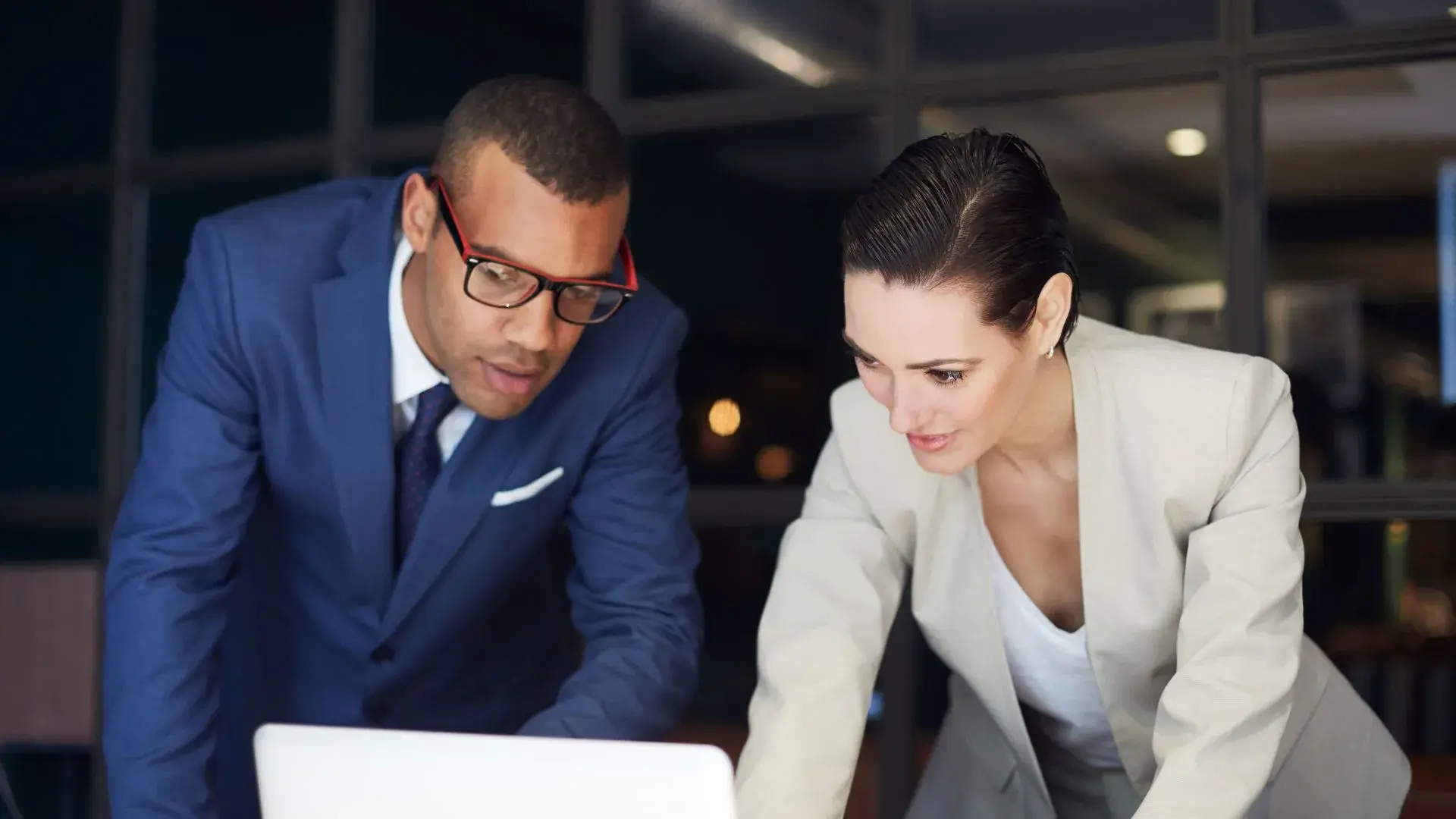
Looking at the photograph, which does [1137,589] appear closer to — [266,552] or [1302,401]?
[1302,401]

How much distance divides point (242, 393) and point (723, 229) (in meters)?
1.39

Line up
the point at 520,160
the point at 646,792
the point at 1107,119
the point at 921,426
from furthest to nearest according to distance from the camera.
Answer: the point at 1107,119, the point at 520,160, the point at 921,426, the point at 646,792

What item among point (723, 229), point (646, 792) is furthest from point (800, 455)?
point (646, 792)

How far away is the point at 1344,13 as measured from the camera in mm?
2314

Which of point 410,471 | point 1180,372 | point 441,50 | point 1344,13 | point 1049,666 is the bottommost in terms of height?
point 1049,666

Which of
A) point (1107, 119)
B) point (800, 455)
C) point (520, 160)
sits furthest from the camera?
point (800, 455)

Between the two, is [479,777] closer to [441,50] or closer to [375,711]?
[375,711]

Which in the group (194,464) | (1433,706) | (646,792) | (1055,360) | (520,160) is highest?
(520,160)

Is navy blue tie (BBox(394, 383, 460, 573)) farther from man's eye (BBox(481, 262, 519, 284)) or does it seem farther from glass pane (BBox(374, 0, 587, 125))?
glass pane (BBox(374, 0, 587, 125))

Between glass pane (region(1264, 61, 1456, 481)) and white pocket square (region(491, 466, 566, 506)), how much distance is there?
46.7 inches

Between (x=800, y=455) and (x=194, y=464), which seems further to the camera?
(x=800, y=455)

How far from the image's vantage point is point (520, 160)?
1.81m

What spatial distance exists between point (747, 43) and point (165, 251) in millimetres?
1435

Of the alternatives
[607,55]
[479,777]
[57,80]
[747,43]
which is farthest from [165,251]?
[479,777]
